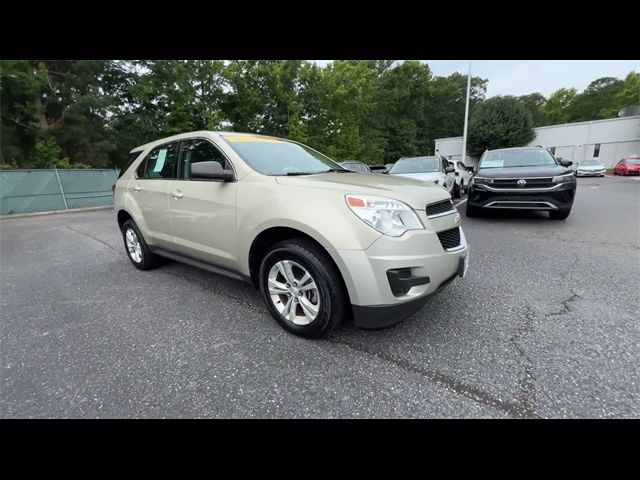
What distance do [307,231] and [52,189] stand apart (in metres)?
14.2

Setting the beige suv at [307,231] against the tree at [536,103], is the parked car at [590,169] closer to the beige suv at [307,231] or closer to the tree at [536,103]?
the beige suv at [307,231]

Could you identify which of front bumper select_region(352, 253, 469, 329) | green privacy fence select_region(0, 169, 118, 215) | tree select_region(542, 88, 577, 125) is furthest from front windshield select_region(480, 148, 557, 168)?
tree select_region(542, 88, 577, 125)

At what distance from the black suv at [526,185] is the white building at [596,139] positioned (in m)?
25.2

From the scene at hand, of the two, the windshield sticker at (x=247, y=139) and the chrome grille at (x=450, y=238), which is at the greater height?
the windshield sticker at (x=247, y=139)

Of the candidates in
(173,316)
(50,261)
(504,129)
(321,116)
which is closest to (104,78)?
(321,116)

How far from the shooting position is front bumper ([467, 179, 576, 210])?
5.50 metres

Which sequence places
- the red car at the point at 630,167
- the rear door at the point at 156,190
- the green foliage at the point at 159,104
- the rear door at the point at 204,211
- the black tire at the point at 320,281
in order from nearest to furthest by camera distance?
the black tire at the point at 320,281, the rear door at the point at 204,211, the rear door at the point at 156,190, the green foliage at the point at 159,104, the red car at the point at 630,167

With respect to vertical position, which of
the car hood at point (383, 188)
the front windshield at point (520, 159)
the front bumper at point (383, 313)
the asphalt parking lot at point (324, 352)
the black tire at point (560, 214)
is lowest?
the asphalt parking lot at point (324, 352)

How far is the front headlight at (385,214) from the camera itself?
1.93 m

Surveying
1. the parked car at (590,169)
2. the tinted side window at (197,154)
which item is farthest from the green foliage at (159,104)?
the parked car at (590,169)

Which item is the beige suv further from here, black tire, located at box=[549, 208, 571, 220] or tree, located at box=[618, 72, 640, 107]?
tree, located at box=[618, 72, 640, 107]

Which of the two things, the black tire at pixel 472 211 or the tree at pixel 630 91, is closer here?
the black tire at pixel 472 211

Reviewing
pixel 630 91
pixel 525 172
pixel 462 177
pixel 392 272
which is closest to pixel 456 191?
pixel 462 177

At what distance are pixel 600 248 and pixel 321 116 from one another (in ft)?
61.9
